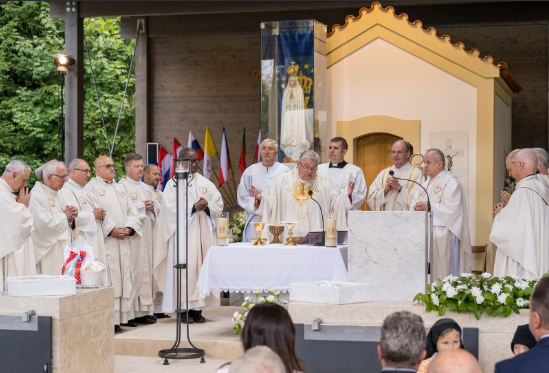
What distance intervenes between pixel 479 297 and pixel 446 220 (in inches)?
162

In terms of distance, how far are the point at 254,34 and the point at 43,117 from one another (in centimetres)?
1048

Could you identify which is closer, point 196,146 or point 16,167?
point 16,167

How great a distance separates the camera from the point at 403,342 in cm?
276

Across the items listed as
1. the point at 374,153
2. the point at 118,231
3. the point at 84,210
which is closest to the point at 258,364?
the point at 84,210

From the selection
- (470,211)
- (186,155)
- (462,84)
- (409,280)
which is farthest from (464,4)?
(409,280)

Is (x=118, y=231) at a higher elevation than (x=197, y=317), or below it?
higher

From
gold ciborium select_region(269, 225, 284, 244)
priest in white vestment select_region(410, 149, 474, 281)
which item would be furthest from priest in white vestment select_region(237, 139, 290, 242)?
priest in white vestment select_region(410, 149, 474, 281)

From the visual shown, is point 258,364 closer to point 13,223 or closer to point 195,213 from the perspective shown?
point 13,223

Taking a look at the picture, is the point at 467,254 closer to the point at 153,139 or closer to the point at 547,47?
the point at 547,47

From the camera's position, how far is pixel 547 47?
44.8 feet

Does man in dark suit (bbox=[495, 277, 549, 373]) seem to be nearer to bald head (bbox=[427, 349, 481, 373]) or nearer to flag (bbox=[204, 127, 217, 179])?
bald head (bbox=[427, 349, 481, 373])

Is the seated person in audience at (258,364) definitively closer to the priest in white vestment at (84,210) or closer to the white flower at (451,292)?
the white flower at (451,292)

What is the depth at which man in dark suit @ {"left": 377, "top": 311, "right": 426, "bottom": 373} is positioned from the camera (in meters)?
2.75

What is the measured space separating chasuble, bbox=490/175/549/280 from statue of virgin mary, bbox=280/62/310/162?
4523 millimetres
